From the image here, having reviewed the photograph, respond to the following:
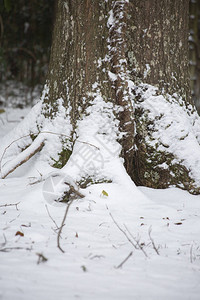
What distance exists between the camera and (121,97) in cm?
261

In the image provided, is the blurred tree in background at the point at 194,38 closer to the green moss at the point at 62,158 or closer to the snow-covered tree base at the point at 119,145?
the snow-covered tree base at the point at 119,145

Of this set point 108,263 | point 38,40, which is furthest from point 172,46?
point 38,40

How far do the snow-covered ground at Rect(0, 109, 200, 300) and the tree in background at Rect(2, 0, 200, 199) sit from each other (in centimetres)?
25

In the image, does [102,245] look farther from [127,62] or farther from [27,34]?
[27,34]

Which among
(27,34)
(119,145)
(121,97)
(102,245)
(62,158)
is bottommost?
(102,245)

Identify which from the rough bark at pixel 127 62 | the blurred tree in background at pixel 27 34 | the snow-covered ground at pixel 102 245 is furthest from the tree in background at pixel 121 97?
the blurred tree in background at pixel 27 34

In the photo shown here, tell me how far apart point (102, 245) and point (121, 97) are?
4.89 feet

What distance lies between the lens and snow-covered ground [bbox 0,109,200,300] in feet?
3.89

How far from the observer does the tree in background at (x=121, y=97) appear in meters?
2.56

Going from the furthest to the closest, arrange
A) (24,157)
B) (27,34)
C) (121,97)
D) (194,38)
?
1. (27,34)
2. (194,38)
3. (24,157)
4. (121,97)

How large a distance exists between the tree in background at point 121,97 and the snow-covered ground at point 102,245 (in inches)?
9.8

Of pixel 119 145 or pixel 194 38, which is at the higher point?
pixel 194 38

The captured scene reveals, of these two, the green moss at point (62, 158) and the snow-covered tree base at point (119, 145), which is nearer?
the snow-covered tree base at point (119, 145)

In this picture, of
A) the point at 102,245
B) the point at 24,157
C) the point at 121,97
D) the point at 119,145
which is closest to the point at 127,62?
the point at 121,97
